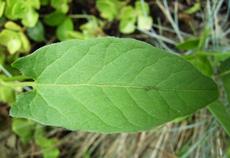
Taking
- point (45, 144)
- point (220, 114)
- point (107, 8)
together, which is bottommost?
point (45, 144)

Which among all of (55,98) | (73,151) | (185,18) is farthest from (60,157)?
(55,98)

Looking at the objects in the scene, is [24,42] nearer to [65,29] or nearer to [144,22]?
[65,29]

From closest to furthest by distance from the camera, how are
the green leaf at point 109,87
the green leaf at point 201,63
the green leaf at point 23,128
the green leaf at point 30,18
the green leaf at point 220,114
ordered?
the green leaf at point 109,87
the green leaf at point 220,114
the green leaf at point 201,63
the green leaf at point 30,18
the green leaf at point 23,128

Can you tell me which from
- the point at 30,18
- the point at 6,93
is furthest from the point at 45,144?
the point at 30,18

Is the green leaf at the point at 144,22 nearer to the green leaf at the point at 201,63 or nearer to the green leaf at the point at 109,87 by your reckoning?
the green leaf at the point at 201,63

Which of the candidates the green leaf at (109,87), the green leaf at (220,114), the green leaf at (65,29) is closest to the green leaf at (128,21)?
the green leaf at (65,29)

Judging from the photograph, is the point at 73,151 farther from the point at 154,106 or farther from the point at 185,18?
the point at 154,106
